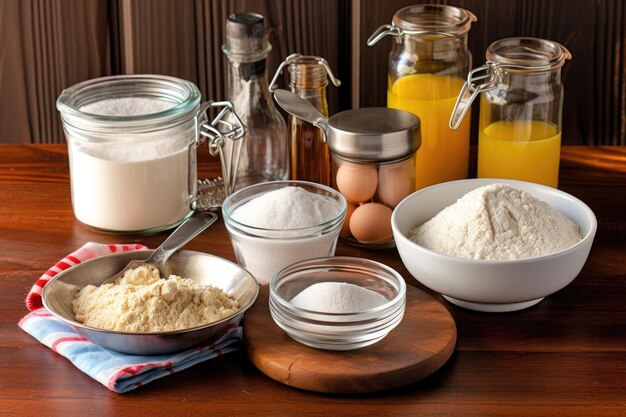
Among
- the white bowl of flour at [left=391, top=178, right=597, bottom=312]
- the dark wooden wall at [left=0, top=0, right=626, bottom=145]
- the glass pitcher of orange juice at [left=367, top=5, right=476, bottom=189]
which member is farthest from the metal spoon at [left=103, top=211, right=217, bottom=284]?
the dark wooden wall at [left=0, top=0, right=626, bottom=145]

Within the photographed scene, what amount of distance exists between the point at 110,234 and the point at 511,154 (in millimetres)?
561

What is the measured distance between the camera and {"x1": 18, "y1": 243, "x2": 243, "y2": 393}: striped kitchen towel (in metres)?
1.04

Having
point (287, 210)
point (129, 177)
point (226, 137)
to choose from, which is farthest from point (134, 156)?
point (287, 210)

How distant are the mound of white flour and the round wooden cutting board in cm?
9

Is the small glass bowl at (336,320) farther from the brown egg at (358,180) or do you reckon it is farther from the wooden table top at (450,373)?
the brown egg at (358,180)

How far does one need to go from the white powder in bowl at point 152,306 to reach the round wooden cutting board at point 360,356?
5 centimetres

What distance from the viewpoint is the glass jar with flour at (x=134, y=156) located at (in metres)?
1.37

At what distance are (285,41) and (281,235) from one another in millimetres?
676

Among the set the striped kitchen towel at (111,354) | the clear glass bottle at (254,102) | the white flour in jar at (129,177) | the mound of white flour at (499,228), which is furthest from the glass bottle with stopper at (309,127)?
the striped kitchen towel at (111,354)

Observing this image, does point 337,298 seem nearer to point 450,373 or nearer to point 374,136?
point 450,373

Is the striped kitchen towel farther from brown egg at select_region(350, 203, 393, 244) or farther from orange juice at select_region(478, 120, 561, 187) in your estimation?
orange juice at select_region(478, 120, 561, 187)

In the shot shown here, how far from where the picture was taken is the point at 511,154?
1411 millimetres

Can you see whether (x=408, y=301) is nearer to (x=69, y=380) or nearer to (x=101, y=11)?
(x=69, y=380)

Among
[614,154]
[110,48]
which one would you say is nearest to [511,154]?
[614,154]
